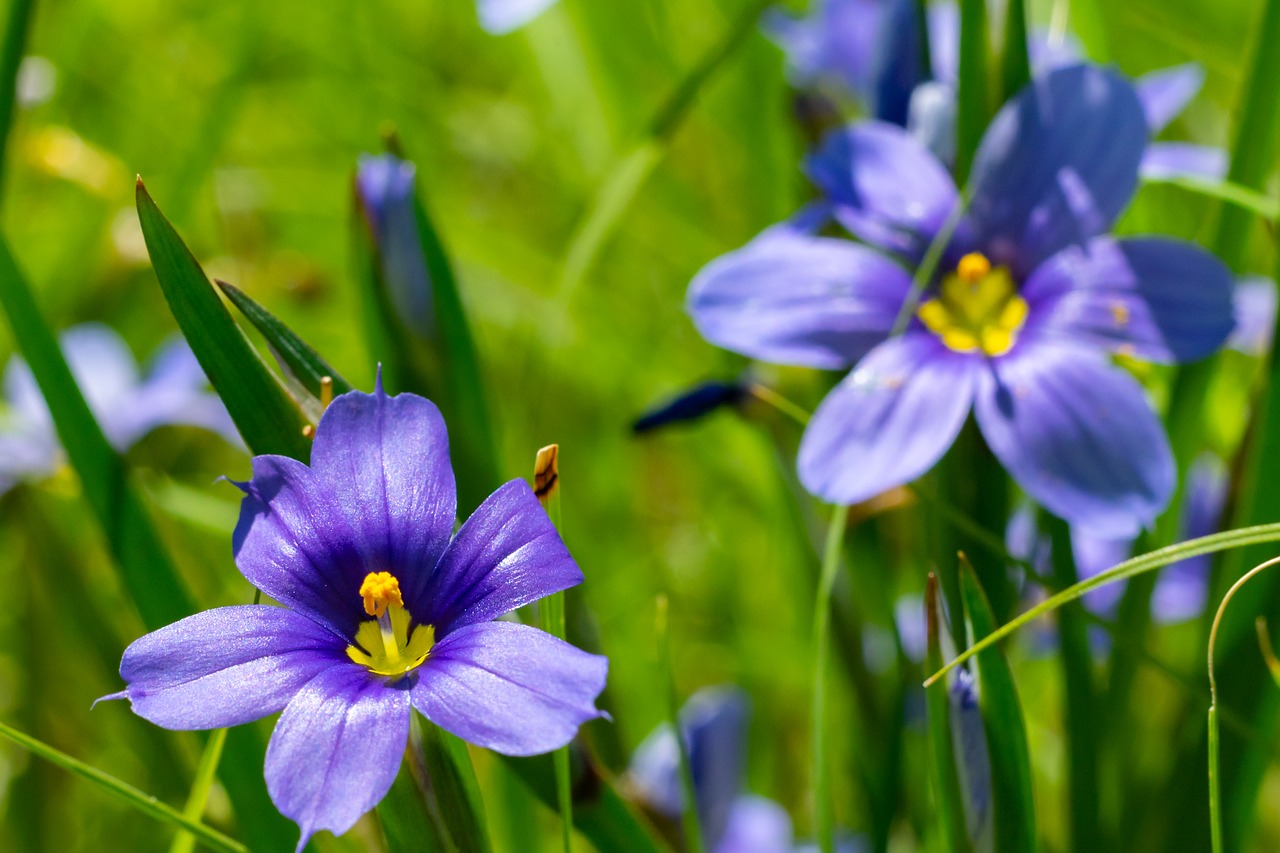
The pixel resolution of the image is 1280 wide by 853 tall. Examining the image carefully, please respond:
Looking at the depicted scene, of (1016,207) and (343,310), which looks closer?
(1016,207)

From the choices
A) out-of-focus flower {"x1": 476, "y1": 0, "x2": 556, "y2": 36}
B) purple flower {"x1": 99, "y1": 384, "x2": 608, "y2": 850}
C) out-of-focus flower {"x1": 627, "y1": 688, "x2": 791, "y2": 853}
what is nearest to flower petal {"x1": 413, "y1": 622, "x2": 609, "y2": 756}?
purple flower {"x1": 99, "y1": 384, "x2": 608, "y2": 850}

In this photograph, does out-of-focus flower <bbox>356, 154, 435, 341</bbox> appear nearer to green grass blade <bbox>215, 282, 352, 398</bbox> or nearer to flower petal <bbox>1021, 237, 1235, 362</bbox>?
green grass blade <bbox>215, 282, 352, 398</bbox>

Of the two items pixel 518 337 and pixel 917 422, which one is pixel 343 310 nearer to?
pixel 518 337

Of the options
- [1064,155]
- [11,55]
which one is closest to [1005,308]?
[1064,155]

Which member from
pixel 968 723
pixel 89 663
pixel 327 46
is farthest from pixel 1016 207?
pixel 327 46

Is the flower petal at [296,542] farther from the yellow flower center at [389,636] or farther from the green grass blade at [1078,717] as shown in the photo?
the green grass blade at [1078,717]

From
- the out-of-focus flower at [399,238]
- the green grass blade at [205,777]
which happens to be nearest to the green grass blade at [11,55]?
the out-of-focus flower at [399,238]
